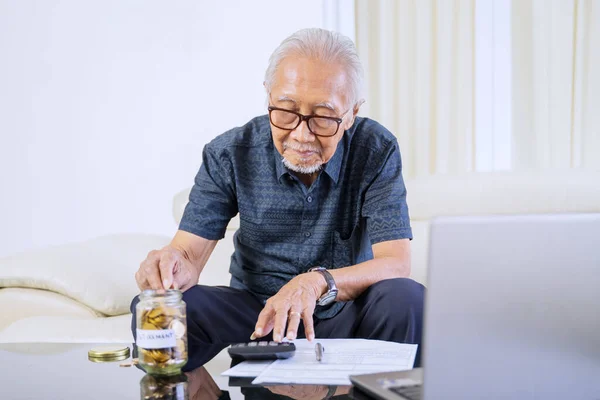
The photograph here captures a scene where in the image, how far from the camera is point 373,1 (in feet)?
10.9

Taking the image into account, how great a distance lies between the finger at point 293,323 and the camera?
1138 millimetres

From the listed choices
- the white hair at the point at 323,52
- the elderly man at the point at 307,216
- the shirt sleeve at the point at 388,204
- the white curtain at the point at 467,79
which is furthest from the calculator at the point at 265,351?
the white curtain at the point at 467,79

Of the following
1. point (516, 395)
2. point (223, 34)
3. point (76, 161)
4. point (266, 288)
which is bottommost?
point (266, 288)

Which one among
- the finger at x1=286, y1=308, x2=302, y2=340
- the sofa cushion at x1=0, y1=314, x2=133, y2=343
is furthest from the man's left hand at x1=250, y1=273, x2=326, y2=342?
the sofa cushion at x1=0, y1=314, x2=133, y2=343

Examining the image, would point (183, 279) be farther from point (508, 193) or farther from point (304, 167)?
point (508, 193)

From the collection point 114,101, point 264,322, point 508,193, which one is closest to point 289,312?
point 264,322

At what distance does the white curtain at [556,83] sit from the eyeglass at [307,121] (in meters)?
1.60

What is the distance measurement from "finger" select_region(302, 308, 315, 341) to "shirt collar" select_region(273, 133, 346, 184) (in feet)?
1.69

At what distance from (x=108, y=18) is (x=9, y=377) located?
6.95 ft

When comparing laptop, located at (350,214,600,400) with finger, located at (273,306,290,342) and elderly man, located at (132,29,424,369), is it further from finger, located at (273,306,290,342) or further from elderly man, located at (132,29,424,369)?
elderly man, located at (132,29,424,369)

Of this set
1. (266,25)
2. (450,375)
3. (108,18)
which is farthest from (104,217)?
(450,375)

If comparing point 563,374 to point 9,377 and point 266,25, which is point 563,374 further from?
point 266,25

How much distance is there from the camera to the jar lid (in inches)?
48.7

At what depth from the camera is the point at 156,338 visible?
0.99 metres
